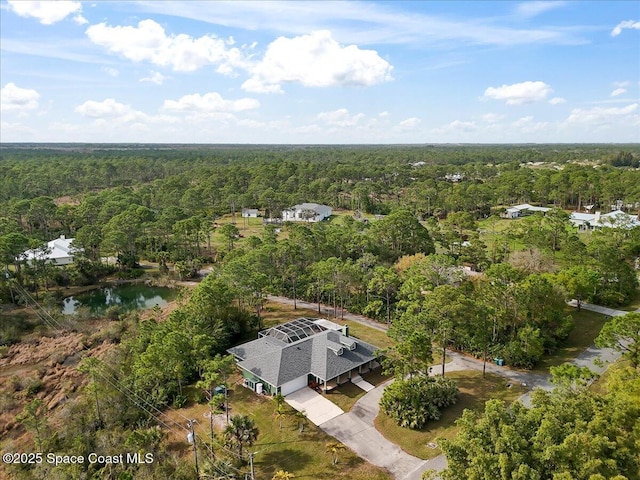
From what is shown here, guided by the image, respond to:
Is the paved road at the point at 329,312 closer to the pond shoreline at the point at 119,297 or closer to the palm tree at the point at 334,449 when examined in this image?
the pond shoreline at the point at 119,297

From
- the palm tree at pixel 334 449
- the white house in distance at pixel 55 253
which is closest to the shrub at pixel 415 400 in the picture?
the palm tree at pixel 334 449

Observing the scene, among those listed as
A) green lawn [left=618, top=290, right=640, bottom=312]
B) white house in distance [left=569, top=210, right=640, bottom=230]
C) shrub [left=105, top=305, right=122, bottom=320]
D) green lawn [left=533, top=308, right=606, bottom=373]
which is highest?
white house in distance [left=569, top=210, right=640, bottom=230]

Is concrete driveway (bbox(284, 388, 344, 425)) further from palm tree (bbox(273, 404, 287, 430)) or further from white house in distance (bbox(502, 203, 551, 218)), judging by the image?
white house in distance (bbox(502, 203, 551, 218))

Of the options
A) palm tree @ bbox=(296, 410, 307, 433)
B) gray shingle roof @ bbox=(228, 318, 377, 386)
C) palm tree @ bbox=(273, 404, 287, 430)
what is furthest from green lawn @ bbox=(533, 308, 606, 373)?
palm tree @ bbox=(273, 404, 287, 430)

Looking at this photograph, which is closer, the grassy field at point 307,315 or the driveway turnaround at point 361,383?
the driveway turnaround at point 361,383

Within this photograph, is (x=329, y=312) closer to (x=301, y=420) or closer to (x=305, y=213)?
(x=301, y=420)

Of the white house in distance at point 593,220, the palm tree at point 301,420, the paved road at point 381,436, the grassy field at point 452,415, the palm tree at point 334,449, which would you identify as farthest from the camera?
the white house in distance at point 593,220

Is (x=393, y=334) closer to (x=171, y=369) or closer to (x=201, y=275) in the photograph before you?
(x=171, y=369)
